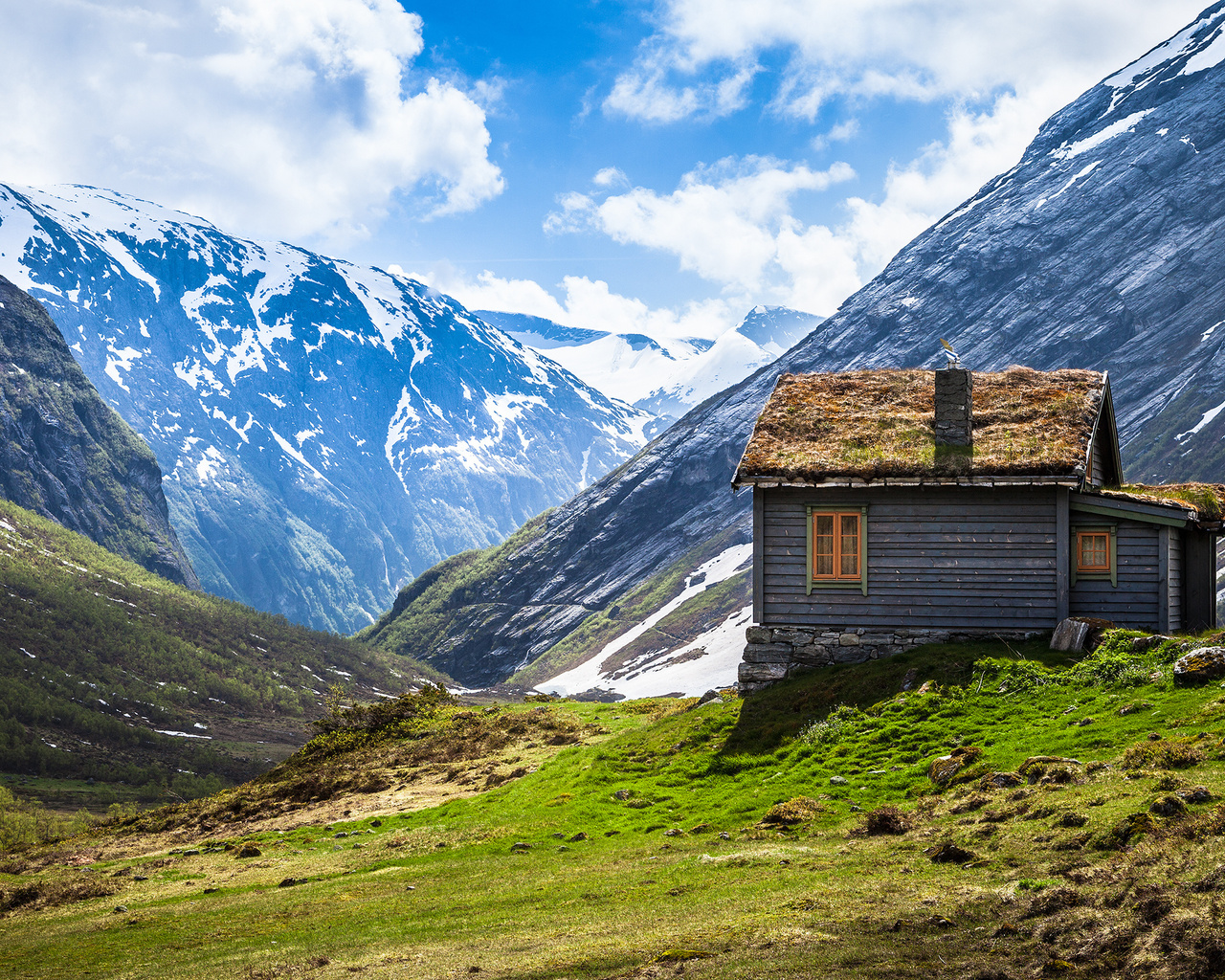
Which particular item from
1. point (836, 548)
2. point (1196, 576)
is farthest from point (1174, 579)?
point (836, 548)

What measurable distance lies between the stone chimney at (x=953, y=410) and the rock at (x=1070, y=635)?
608cm

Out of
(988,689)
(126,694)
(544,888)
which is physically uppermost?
(988,689)

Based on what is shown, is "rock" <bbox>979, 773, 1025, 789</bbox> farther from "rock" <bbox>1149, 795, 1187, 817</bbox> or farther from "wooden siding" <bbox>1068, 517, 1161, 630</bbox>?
"wooden siding" <bbox>1068, 517, 1161, 630</bbox>

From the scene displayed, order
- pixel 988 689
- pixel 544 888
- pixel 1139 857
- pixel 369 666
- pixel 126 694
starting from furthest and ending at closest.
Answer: pixel 369 666 → pixel 126 694 → pixel 988 689 → pixel 544 888 → pixel 1139 857

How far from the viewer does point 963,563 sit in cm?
2686

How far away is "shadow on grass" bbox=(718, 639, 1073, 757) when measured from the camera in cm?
2359

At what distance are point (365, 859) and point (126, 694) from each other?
141 meters

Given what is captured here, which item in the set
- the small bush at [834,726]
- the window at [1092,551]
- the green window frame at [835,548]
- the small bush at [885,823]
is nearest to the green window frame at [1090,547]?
the window at [1092,551]

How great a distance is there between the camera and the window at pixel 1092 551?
26.2 metres

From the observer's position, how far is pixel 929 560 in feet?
89.0

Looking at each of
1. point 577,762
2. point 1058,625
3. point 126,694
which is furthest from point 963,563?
point 126,694

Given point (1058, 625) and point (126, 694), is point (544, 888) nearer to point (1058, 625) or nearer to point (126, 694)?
point (1058, 625)

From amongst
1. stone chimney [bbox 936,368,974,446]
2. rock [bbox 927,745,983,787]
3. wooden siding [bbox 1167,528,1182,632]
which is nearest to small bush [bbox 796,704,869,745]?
rock [bbox 927,745,983,787]

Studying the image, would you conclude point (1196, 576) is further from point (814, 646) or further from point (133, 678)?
point (133, 678)
